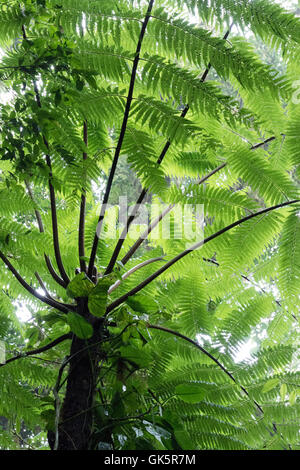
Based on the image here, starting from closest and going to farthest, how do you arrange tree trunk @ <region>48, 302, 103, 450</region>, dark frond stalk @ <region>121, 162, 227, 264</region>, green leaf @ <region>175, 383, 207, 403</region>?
tree trunk @ <region>48, 302, 103, 450</region> < green leaf @ <region>175, 383, 207, 403</region> < dark frond stalk @ <region>121, 162, 227, 264</region>

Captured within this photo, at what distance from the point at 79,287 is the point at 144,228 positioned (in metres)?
0.67

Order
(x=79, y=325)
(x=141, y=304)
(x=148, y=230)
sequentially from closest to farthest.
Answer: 1. (x=79, y=325)
2. (x=141, y=304)
3. (x=148, y=230)

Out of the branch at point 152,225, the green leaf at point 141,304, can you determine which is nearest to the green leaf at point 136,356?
the green leaf at point 141,304

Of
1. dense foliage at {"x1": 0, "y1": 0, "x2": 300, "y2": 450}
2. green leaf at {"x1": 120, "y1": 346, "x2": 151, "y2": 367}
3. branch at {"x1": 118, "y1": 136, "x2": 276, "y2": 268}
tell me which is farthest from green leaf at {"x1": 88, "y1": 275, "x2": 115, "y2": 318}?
branch at {"x1": 118, "y1": 136, "x2": 276, "y2": 268}

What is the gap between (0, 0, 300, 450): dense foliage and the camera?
3.52 feet

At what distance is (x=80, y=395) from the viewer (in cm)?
110

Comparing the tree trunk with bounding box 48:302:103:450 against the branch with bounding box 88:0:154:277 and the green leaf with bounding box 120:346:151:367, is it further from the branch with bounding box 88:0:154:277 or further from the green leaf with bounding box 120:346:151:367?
the branch with bounding box 88:0:154:277

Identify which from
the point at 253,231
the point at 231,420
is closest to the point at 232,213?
the point at 253,231

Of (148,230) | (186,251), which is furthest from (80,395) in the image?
(148,230)

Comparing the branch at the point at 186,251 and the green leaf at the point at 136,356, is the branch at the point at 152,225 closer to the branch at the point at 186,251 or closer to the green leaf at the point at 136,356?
the branch at the point at 186,251

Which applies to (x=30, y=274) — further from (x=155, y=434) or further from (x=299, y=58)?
(x=299, y=58)

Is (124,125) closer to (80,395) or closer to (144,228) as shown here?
(144,228)

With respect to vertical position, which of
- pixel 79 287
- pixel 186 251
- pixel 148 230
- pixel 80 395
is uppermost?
pixel 148 230
